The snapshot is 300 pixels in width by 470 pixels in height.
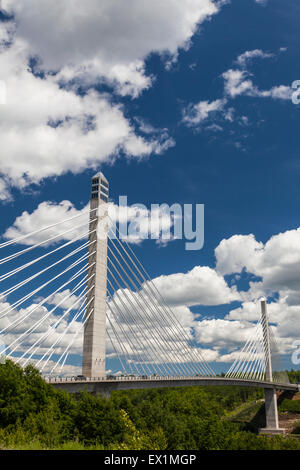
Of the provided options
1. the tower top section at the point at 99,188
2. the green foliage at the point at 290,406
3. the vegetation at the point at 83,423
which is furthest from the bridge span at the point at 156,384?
the tower top section at the point at 99,188

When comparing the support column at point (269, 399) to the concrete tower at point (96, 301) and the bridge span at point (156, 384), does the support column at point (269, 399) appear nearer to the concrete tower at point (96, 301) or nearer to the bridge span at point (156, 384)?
the bridge span at point (156, 384)

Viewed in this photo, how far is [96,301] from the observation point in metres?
56.8

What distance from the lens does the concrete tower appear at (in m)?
55.7

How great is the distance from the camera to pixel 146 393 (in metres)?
126

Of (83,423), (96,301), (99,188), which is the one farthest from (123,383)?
(99,188)

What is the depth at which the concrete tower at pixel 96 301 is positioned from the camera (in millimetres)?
55719

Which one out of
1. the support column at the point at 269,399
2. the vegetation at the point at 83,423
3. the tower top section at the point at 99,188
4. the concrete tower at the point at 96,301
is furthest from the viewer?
the support column at the point at 269,399

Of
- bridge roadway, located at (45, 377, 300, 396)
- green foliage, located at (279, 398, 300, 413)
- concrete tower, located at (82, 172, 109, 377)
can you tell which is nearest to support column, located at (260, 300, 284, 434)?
green foliage, located at (279, 398, 300, 413)

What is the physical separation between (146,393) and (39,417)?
315 ft

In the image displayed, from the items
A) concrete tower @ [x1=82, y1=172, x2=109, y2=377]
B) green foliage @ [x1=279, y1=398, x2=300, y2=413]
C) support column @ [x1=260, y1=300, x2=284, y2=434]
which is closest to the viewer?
concrete tower @ [x1=82, y1=172, x2=109, y2=377]

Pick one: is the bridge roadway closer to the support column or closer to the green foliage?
the support column

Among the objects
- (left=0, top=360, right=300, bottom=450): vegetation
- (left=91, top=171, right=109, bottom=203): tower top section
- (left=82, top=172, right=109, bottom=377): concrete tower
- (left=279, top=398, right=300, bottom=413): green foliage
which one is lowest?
(left=279, top=398, right=300, bottom=413): green foliage
